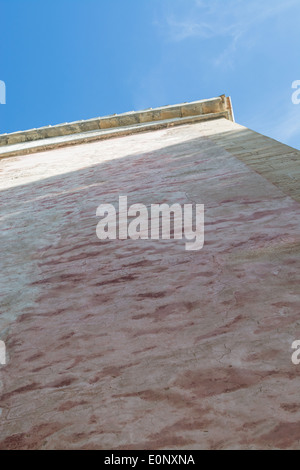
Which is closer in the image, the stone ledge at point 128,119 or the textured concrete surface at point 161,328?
the textured concrete surface at point 161,328

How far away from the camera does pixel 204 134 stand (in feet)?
19.6

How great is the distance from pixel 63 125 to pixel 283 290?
923 centimetres

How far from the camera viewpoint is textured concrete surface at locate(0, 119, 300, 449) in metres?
1.24

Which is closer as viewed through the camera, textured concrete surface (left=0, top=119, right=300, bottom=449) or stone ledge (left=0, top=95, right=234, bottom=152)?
textured concrete surface (left=0, top=119, right=300, bottom=449)

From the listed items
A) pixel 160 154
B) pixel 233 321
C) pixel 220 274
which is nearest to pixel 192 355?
pixel 233 321

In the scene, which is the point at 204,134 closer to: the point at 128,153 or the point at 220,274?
the point at 128,153

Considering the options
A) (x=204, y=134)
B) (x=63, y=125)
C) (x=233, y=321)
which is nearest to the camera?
(x=233, y=321)

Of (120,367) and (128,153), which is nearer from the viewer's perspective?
(120,367)

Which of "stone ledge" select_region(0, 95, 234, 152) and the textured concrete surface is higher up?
"stone ledge" select_region(0, 95, 234, 152)

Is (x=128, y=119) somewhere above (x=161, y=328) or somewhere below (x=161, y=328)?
above

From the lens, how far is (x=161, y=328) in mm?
1696

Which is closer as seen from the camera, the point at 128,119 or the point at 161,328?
the point at 161,328

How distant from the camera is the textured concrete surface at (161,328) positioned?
4.08ft

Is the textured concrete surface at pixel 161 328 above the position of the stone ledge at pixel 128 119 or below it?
below
